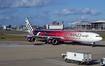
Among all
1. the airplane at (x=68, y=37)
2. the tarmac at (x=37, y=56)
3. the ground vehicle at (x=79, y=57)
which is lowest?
the tarmac at (x=37, y=56)

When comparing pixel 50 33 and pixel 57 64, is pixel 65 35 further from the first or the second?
pixel 57 64

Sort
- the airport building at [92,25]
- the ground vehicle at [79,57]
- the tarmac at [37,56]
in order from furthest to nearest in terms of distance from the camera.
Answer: the airport building at [92,25] < the tarmac at [37,56] < the ground vehicle at [79,57]

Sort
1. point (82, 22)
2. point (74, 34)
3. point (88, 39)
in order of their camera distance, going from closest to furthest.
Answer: point (88, 39) < point (74, 34) < point (82, 22)

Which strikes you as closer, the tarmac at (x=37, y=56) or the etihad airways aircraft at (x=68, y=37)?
the tarmac at (x=37, y=56)

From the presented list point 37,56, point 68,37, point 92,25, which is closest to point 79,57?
point 37,56

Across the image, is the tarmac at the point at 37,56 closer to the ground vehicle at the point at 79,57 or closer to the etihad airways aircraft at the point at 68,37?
the ground vehicle at the point at 79,57

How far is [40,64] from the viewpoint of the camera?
63.9 ft

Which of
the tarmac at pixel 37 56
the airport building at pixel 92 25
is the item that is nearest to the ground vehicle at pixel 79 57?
the tarmac at pixel 37 56

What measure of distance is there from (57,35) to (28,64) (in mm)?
27404

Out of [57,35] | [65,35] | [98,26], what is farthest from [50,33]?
[98,26]

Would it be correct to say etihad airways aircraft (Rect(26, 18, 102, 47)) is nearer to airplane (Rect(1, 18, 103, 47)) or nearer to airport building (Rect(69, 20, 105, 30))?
airplane (Rect(1, 18, 103, 47))

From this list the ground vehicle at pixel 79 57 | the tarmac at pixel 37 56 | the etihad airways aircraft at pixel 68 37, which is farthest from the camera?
the etihad airways aircraft at pixel 68 37

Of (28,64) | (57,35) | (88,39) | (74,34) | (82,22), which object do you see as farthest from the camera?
(82,22)

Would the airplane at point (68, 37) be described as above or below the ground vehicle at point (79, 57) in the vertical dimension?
above
